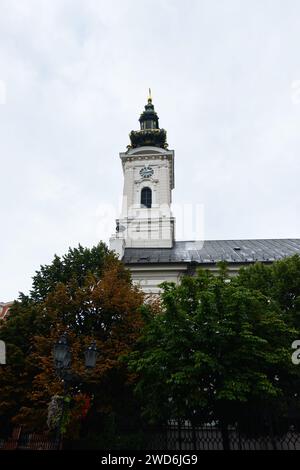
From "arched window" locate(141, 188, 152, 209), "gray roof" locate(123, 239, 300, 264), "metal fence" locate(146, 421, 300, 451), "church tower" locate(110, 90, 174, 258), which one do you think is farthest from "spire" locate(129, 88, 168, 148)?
"metal fence" locate(146, 421, 300, 451)

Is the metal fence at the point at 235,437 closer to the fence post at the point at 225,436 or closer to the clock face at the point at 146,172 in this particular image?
the fence post at the point at 225,436

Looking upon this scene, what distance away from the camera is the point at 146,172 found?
4300 centimetres

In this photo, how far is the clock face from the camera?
42756 millimetres

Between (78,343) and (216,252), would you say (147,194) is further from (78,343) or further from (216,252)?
(78,343)

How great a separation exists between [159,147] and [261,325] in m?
32.2

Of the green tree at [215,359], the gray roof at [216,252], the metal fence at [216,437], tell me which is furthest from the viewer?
the gray roof at [216,252]

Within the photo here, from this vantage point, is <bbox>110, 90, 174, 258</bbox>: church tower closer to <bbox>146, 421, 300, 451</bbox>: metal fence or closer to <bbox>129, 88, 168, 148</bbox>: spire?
<bbox>129, 88, 168, 148</bbox>: spire

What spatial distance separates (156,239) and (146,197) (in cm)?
561

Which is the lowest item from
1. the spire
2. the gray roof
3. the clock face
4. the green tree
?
the green tree

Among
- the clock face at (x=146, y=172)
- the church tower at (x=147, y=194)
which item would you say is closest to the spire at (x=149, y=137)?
the church tower at (x=147, y=194)

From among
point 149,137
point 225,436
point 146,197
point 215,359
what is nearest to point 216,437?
point 225,436

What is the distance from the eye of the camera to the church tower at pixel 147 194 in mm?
38938

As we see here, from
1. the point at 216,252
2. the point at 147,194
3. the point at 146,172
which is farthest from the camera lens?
the point at 146,172
